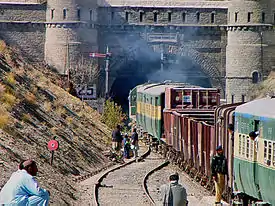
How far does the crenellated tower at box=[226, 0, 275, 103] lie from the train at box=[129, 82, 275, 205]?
2261 cm

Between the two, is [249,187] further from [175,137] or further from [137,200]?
[175,137]

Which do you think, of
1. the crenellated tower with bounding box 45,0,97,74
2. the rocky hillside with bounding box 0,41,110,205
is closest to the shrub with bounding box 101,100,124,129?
the rocky hillside with bounding box 0,41,110,205

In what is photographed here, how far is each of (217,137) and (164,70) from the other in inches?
1826

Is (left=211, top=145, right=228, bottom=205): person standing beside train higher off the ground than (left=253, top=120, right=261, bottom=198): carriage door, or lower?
lower

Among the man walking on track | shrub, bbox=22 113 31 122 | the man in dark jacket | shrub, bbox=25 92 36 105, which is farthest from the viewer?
the man in dark jacket

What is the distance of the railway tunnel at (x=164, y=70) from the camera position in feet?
219

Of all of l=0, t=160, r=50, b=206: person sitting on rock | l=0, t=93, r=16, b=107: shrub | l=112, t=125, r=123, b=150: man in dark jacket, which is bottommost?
l=112, t=125, r=123, b=150: man in dark jacket

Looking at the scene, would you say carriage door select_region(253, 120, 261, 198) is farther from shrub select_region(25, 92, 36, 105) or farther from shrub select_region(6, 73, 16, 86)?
shrub select_region(6, 73, 16, 86)

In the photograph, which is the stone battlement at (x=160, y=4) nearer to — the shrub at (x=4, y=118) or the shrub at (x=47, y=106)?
the shrub at (x=47, y=106)

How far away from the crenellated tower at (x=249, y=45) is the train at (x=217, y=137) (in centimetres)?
2261

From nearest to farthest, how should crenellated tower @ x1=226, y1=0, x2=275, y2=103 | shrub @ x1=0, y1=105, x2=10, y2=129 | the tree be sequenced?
1. shrub @ x1=0, y1=105, x2=10, y2=129
2. the tree
3. crenellated tower @ x1=226, y1=0, x2=275, y2=103

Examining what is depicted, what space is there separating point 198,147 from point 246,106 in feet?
24.8

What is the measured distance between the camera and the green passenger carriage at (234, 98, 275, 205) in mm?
15766

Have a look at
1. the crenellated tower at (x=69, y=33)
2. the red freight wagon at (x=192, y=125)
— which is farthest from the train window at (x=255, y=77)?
the red freight wagon at (x=192, y=125)
